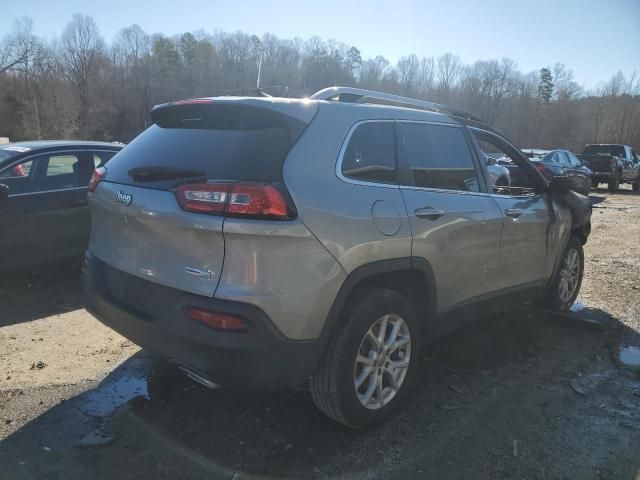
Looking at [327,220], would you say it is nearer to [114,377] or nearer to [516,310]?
[114,377]

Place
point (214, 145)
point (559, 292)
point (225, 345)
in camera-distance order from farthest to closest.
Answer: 1. point (559, 292)
2. point (214, 145)
3. point (225, 345)

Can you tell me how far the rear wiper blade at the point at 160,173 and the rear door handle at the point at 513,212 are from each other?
97.0 inches

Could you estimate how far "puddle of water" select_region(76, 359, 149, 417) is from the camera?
10.3ft

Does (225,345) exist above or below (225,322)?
below

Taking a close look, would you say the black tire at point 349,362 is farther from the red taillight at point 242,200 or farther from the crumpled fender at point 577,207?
the crumpled fender at point 577,207

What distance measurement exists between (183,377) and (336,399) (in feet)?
4.48


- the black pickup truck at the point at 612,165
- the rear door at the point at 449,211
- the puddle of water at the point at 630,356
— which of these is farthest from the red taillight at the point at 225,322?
the black pickup truck at the point at 612,165

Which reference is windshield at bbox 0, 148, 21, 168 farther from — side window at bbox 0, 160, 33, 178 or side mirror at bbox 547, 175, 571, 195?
side mirror at bbox 547, 175, 571, 195

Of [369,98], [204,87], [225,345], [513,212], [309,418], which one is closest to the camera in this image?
[225,345]

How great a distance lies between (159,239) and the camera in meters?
2.60

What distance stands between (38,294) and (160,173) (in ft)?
11.3

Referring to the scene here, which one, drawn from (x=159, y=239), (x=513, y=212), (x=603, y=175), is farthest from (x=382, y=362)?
(x=603, y=175)

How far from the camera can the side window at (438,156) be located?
3.26 metres

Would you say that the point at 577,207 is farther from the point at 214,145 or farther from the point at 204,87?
the point at 204,87
